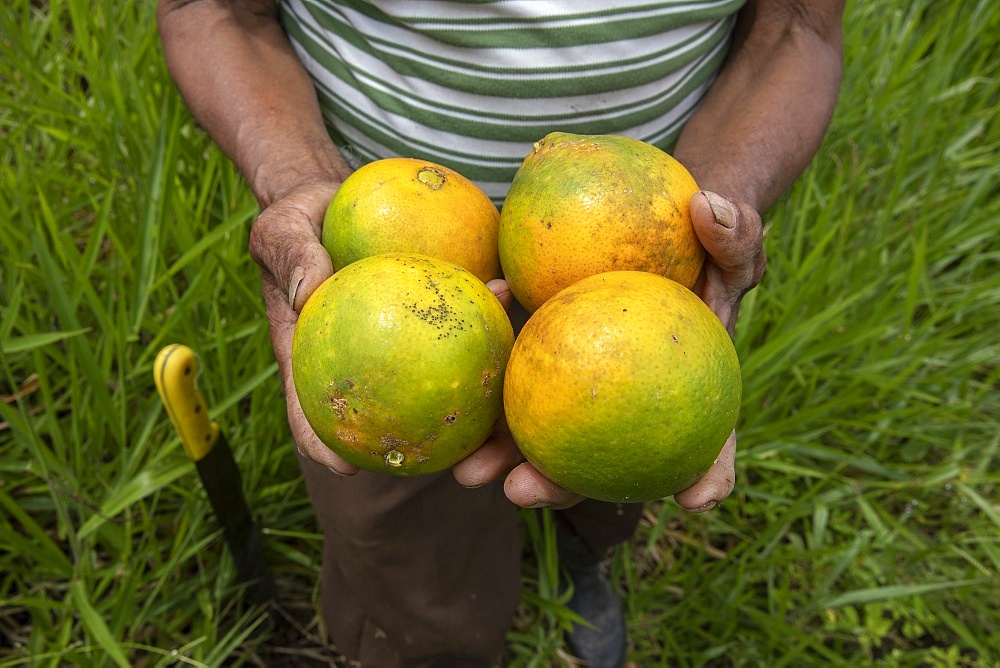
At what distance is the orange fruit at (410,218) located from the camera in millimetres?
1314

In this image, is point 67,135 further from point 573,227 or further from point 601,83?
point 573,227

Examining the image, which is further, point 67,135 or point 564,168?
point 67,135

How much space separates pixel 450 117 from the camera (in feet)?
5.57

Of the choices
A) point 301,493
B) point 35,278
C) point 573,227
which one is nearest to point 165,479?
point 301,493

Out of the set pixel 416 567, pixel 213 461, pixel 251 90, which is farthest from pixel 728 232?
pixel 213 461

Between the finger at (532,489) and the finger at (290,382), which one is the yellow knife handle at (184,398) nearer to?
the finger at (290,382)

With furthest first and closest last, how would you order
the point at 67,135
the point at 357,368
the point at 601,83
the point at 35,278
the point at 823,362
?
the point at 823,362, the point at 67,135, the point at 35,278, the point at 601,83, the point at 357,368

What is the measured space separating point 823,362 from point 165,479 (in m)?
2.21

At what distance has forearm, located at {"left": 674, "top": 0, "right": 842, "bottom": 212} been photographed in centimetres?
179

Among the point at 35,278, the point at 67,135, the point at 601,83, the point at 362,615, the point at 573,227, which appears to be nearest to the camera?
the point at 573,227

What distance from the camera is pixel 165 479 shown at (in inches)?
76.2

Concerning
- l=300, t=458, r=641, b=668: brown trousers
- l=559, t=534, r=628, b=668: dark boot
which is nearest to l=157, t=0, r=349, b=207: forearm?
l=300, t=458, r=641, b=668: brown trousers

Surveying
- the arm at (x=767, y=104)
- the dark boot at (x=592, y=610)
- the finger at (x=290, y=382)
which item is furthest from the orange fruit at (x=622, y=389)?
the dark boot at (x=592, y=610)

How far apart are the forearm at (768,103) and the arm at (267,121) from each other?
0.89m
